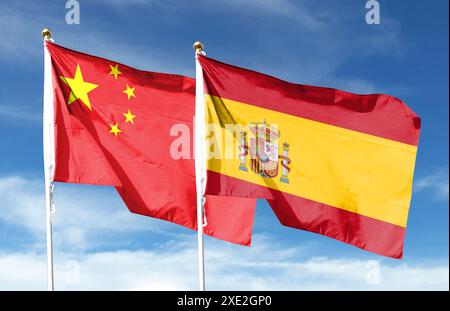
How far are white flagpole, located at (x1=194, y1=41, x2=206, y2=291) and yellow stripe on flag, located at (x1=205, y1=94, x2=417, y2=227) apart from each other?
9.4 inches

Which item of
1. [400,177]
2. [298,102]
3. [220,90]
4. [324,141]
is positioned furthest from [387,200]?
[220,90]

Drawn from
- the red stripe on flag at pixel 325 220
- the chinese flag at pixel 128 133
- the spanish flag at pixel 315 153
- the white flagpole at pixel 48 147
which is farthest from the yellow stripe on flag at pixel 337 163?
the white flagpole at pixel 48 147

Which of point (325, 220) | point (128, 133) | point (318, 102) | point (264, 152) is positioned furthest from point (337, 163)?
point (128, 133)

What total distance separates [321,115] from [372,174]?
2.15m

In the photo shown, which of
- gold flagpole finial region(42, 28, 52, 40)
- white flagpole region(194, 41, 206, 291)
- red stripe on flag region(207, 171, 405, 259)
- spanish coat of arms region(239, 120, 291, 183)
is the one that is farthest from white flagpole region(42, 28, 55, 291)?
spanish coat of arms region(239, 120, 291, 183)

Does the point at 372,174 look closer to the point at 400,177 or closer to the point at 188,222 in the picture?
the point at 400,177

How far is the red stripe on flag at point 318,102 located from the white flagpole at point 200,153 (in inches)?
8.9

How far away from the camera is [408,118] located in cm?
1820

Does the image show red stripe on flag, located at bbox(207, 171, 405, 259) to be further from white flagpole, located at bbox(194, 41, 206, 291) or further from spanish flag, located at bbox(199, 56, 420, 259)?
white flagpole, located at bbox(194, 41, 206, 291)

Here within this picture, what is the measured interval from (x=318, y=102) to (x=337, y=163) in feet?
5.84

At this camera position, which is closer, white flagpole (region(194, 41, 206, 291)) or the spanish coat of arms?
white flagpole (region(194, 41, 206, 291))

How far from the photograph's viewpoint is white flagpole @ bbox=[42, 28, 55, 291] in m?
15.1

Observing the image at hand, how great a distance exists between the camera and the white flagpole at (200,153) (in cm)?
1561

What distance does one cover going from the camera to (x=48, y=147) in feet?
52.7
